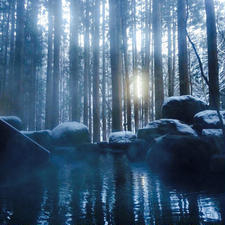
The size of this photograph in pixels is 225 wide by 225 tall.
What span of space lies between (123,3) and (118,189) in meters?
17.8

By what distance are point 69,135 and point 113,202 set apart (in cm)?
Result: 844

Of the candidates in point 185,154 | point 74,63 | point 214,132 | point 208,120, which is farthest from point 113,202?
point 74,63

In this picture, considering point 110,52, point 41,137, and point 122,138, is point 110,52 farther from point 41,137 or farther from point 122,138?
point 41,137

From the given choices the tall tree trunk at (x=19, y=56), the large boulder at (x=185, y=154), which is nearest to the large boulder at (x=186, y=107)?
the large boulder at (x=185, y=154)

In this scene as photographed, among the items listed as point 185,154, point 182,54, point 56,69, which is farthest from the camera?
point 56,69

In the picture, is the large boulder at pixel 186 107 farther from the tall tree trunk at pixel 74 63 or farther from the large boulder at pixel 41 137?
the tall tree trunk at pixel 74 63

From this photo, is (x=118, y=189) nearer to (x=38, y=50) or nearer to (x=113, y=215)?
(x=113, y=215)

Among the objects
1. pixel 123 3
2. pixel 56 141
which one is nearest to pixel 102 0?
pixel 123 3

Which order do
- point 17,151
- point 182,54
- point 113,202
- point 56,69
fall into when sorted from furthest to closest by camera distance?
point 56,69
point 182,54
point 17,151
point 113,202

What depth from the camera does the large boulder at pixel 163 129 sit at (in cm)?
652

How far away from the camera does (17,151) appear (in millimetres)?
3996

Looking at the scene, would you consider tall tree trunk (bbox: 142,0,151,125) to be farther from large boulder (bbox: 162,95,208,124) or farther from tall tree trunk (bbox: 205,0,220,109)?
tall tree trunk (bbox: 205,0,220,109)

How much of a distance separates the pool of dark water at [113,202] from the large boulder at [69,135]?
706 cm

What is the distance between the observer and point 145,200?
2.37m
